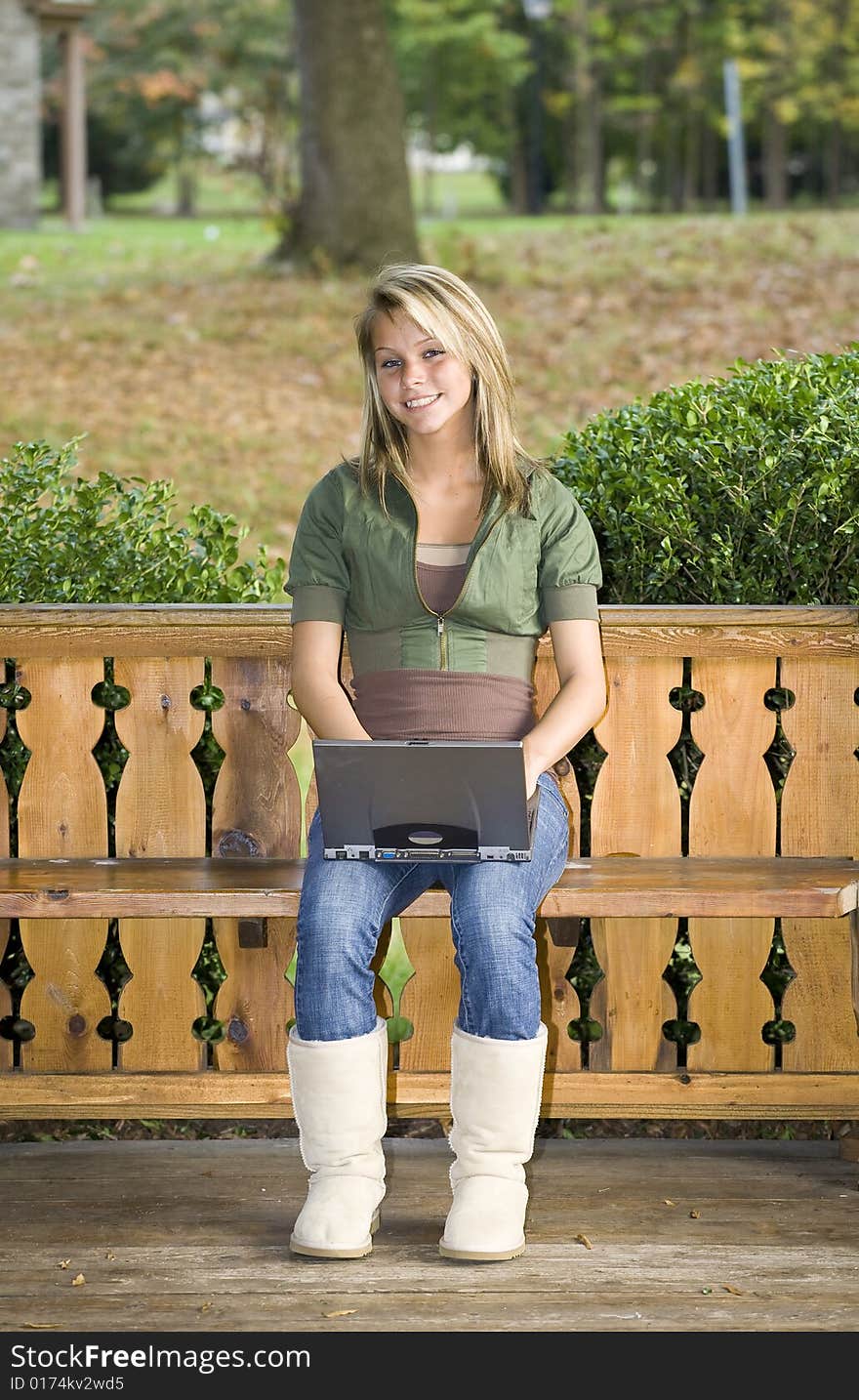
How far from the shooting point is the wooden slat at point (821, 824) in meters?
3.67

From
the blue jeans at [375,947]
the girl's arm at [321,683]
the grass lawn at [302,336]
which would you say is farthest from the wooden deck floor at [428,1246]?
the grass lawn at [302,336]

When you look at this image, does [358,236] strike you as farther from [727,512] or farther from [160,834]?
[160,834]

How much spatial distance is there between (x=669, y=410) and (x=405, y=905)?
4.31 ft

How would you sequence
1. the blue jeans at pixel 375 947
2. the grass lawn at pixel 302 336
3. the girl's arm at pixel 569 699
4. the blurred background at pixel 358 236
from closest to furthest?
the blue jeans at pixel 375 947, the girl's arm at pixel 569 699, the grass lawn at pixel 302 336, the blurred background at pixel 358 236

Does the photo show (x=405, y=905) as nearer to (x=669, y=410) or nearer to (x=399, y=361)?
(x=399, y=361)

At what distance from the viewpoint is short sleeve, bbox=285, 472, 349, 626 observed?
131 inches

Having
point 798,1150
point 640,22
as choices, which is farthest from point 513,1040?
point 640,22

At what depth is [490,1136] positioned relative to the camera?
307 cm

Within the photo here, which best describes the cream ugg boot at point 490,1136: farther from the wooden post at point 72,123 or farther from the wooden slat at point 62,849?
the wooden post at point 72,123

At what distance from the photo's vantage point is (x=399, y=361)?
A: 3307 mm

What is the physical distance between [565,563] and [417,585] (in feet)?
0.94

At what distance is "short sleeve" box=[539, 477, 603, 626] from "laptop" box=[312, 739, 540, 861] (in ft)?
1.33

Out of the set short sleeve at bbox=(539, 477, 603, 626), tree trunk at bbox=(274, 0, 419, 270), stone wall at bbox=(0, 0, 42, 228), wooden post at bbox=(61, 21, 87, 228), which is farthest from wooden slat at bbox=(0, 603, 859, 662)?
wooden post at bbox=(61, 21, 87, 228)

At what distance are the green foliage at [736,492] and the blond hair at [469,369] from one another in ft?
1.27
